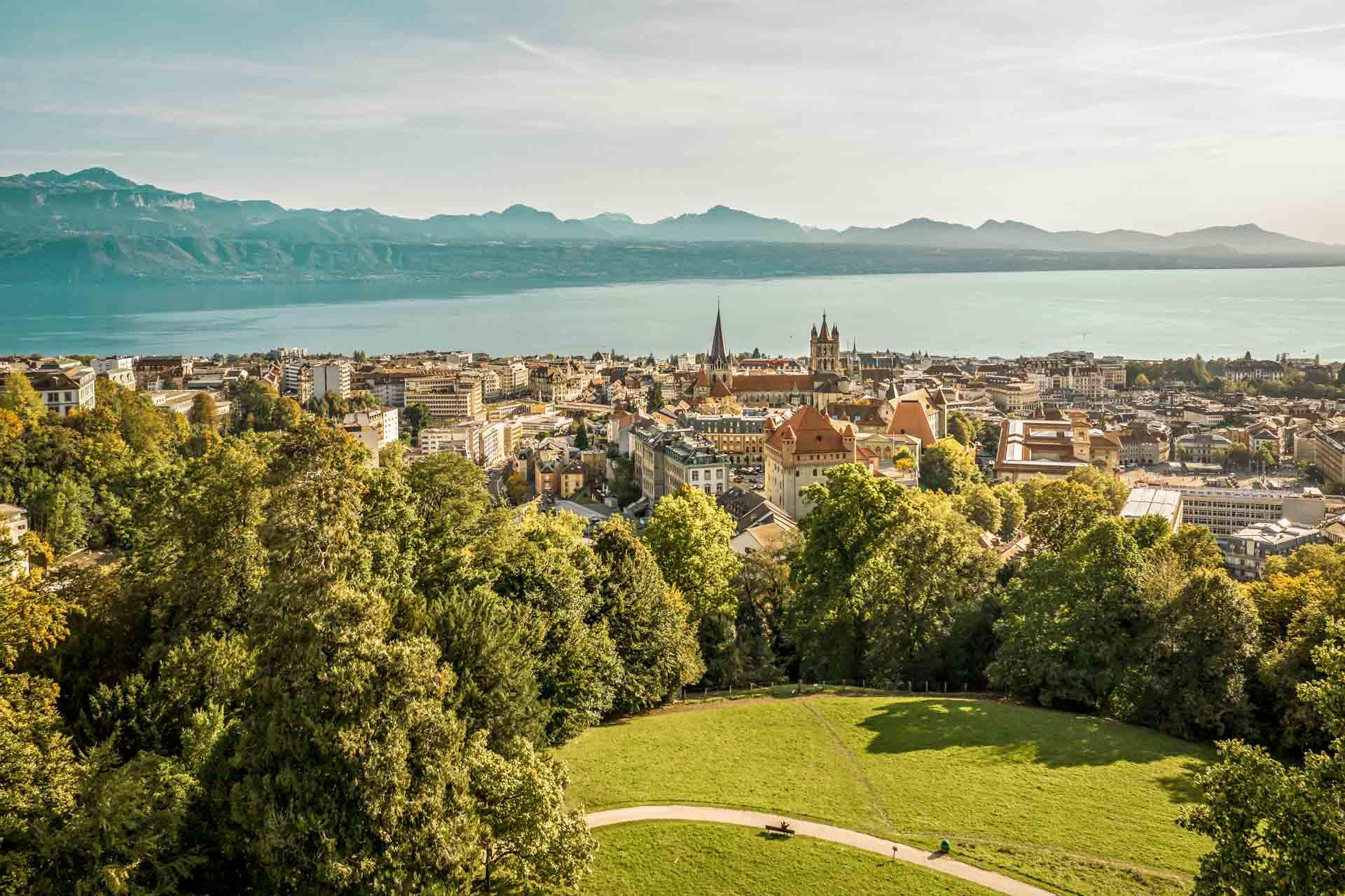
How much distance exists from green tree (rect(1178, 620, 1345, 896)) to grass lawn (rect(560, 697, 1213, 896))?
11.6 ft

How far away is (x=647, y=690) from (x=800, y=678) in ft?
16.7

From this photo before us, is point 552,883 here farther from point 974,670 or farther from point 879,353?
point 879,353

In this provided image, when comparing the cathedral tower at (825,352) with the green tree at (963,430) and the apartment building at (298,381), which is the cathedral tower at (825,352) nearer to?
the green tree at (963,430)

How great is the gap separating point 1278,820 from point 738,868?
6.26m

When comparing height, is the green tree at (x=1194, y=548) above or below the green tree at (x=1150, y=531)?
below

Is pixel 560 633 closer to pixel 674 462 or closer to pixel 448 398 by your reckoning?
pixel 674 462

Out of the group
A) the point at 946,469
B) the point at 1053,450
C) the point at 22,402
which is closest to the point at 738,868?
the point at 22,402

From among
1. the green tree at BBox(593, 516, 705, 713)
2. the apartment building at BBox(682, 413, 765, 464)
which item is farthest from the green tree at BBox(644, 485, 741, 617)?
the apartment building at BBox(682, 413, 765, 464)

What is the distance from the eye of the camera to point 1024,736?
56.0 ft

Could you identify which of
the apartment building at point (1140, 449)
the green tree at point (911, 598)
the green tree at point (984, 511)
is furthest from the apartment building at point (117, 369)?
the apartment building at point (1140, 449)

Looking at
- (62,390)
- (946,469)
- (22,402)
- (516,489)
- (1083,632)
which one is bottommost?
(516,489)

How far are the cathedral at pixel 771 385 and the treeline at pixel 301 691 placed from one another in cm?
6010

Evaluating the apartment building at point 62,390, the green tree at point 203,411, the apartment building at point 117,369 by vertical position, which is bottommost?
the green tree at point 203,411

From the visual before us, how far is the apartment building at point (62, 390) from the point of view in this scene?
1647 inches
